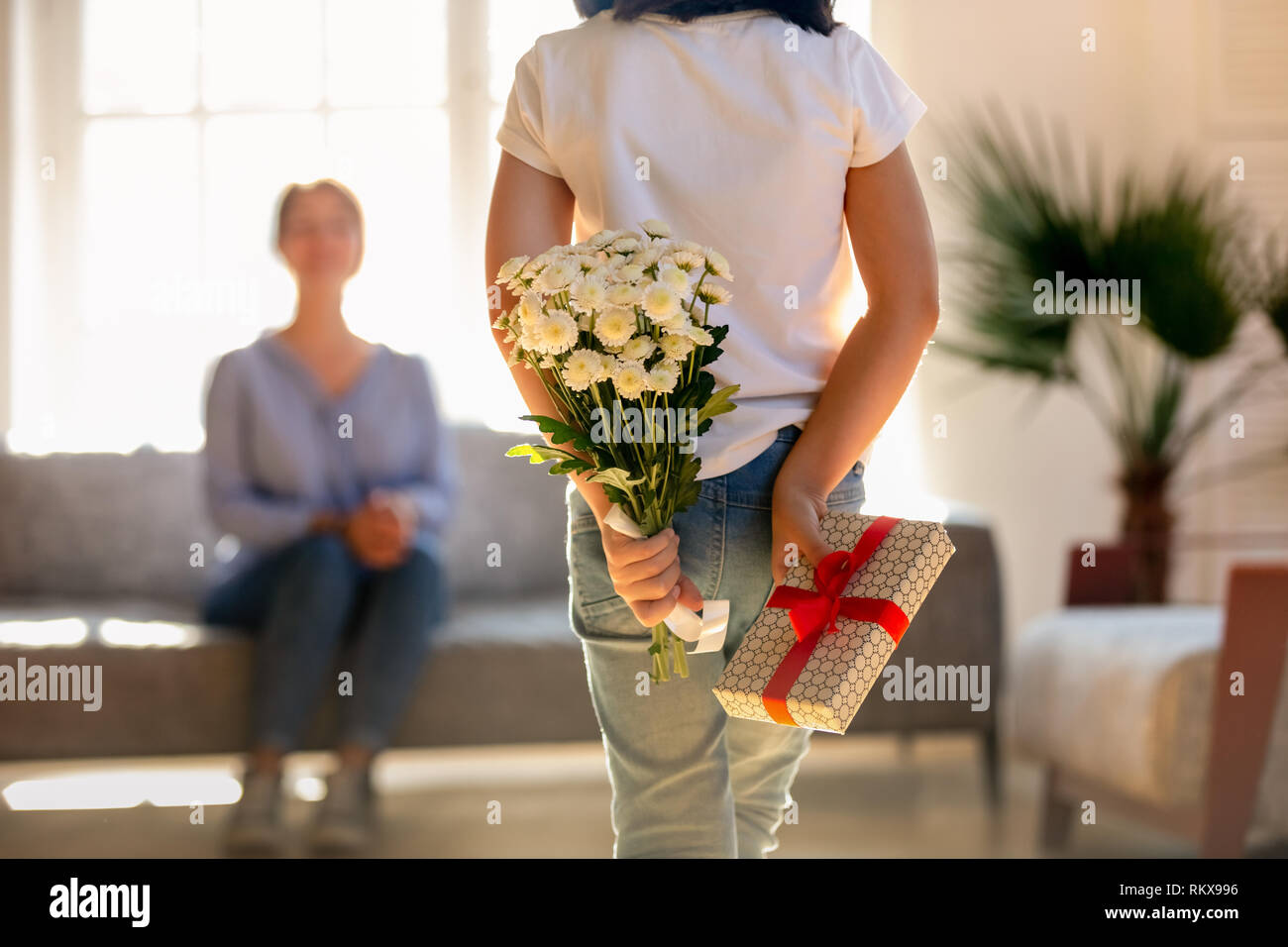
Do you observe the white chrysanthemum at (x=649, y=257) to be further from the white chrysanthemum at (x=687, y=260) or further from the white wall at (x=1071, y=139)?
the white wall at (x=1071, y=139)

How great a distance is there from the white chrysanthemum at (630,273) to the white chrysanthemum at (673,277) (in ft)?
0.07

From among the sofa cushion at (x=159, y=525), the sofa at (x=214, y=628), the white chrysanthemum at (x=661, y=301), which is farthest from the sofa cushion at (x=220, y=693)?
the white chrysanthemum at (x=661, y=301)

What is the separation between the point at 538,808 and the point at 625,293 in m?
2.04

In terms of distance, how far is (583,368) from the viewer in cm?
95

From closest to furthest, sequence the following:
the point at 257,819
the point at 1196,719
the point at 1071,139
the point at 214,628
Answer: the point at 1196,719 → the point at 257,819 → the point at 214,628 → the point at 1071,139

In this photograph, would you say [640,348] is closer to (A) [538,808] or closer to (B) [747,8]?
(B) [747,8]

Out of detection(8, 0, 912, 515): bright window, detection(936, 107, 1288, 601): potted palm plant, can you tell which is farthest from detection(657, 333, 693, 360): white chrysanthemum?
detection(8, 0, 912, 515): bright window

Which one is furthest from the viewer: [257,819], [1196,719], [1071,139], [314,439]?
[1071,139]

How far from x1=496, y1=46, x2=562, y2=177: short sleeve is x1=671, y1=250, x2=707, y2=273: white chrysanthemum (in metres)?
0.20

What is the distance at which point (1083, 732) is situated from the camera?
7.04 ft

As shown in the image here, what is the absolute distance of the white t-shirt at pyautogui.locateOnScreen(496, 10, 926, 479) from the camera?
98 centimetres

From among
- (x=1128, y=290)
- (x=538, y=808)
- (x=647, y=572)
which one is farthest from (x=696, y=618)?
(x=1128, y=290)

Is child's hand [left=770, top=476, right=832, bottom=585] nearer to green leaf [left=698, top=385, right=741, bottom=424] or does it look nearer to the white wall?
green leaf [left=698, top=385, right=741, bottom=424]

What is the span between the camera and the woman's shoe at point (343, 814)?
2264mm
